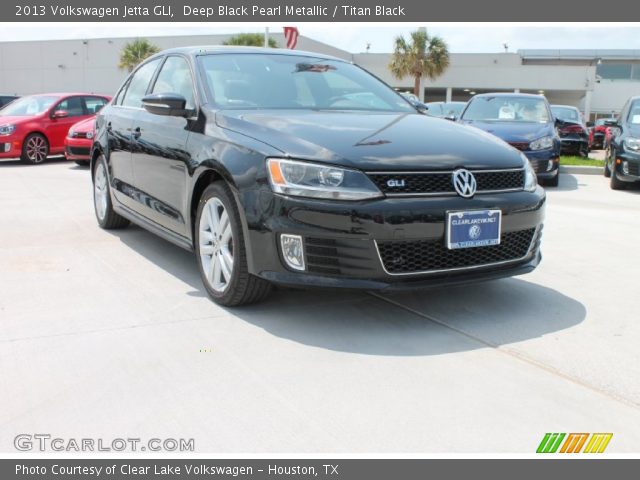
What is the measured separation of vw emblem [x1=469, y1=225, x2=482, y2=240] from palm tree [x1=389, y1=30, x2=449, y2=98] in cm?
3686

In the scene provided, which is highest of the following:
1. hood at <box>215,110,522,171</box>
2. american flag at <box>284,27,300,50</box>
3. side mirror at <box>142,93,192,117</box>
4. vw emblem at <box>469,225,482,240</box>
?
american flag at <box>284,27,300,50</box>

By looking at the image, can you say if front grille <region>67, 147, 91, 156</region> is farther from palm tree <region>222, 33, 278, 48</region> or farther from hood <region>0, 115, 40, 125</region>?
palm tree <region>222, 33, 278, 48</region>

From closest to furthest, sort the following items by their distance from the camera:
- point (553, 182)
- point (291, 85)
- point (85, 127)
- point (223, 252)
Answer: point (223, 252) → point (291, 85) → point (553, 182) → point (85, 127)

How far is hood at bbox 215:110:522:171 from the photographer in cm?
350

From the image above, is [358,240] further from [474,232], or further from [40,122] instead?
[40,122]

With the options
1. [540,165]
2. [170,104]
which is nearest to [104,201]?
[170,104]

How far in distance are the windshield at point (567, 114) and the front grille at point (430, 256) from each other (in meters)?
14.4

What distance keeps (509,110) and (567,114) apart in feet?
24.0

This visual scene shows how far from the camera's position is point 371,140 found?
3.70 metres

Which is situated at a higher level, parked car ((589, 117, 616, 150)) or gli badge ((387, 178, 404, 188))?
gli badge ((387, 178, 404, 188))

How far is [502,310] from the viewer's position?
3992 mm

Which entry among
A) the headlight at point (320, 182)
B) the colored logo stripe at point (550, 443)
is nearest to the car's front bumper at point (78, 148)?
the headlight at point (320, 182)

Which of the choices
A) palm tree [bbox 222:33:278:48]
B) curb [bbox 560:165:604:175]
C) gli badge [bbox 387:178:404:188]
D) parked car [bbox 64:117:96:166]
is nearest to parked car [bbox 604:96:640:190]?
curb [bbox 560:165:604:175]
